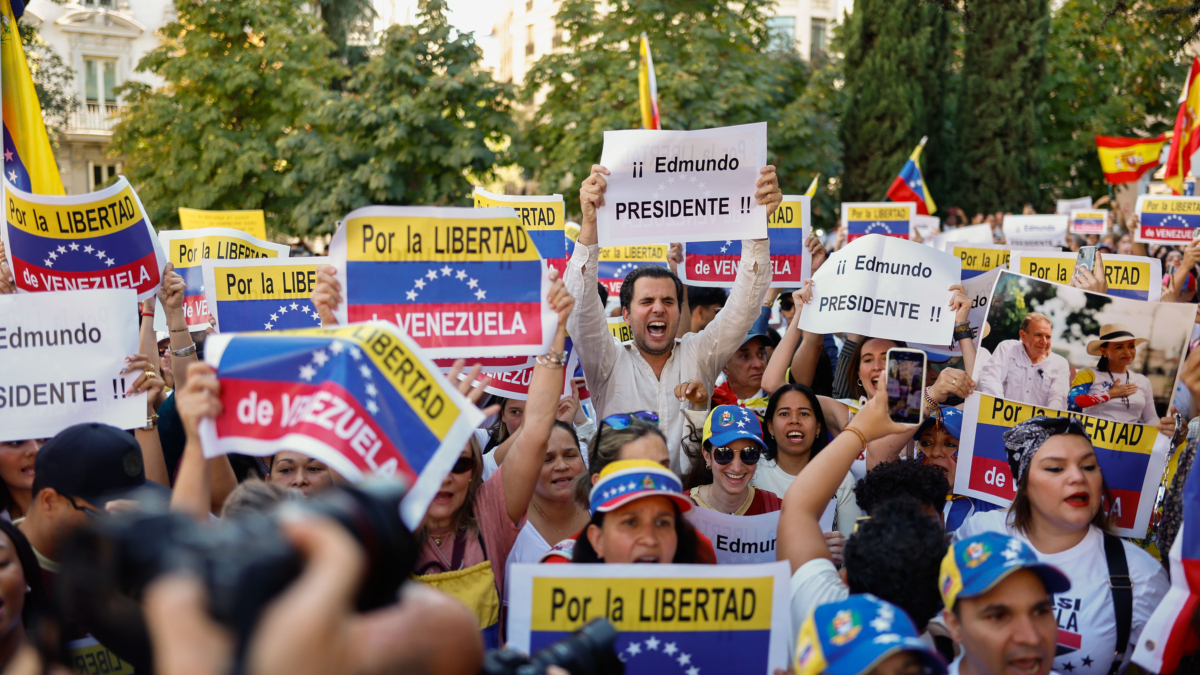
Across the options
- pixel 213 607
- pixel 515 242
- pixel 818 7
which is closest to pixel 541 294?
pixel 515 242

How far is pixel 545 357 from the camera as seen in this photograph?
3773 mm

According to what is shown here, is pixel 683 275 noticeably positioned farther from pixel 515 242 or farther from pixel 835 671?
pixel 835 671

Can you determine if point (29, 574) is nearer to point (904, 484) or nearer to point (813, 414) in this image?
point (904, 484)

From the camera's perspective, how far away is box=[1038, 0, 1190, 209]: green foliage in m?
23.6

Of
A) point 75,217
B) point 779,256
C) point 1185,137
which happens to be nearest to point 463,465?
point 75,217

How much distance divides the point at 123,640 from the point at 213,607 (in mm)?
747

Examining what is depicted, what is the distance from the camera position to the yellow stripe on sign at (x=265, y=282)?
5.76 meters

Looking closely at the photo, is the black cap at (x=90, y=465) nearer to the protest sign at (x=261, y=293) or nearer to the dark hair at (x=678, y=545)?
the dark hair at (x=678, y=545)

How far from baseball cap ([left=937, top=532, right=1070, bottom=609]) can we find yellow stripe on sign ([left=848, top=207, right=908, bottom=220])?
8.62 metres

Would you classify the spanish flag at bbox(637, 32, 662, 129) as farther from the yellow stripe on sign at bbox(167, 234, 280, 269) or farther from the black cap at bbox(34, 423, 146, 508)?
the black cap at bbox(34, 423, 146, 508)

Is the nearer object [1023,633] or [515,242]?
[1023,633]

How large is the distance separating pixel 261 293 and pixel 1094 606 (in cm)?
463

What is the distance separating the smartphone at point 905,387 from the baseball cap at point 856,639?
1.15 m

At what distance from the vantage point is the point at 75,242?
4977 mm
